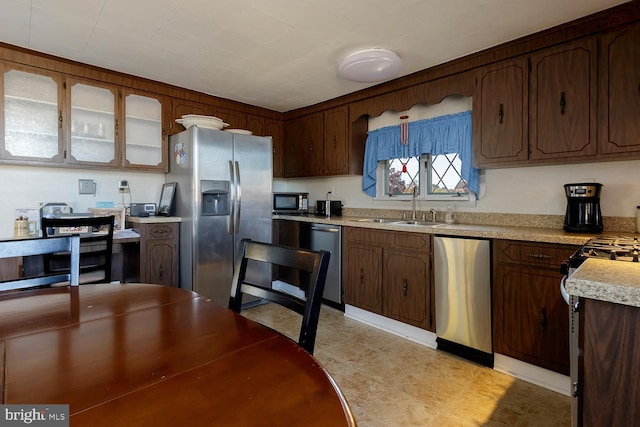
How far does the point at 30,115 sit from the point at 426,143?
3.49 metres

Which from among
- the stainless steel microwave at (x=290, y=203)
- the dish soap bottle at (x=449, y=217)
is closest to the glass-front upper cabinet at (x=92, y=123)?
the stainless steel microwave at (x=290, y=203)

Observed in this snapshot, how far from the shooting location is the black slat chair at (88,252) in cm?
188

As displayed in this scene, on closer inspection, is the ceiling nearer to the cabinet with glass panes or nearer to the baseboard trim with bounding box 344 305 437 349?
the cabinet with glass panes

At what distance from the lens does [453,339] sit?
2414mm

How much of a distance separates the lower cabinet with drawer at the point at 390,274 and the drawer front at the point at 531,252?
524mm

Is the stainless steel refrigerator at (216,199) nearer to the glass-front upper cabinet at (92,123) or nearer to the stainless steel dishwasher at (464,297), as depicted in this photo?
the glass-front upper cabinet at (92,123)

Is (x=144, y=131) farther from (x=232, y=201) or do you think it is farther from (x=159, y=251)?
(x=159, y=251)

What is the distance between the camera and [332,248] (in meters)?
3.34

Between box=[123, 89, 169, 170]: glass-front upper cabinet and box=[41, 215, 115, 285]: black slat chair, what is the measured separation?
33.6 inches

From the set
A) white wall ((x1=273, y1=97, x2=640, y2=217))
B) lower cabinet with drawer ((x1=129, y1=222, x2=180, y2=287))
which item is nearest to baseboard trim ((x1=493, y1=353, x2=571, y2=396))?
white wall ((x1=273, y1=97, x2=640, y2=217))

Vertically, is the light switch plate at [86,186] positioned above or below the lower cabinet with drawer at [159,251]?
above

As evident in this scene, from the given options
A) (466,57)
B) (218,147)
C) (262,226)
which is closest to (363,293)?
(262,226)

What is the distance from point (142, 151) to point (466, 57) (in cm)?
316

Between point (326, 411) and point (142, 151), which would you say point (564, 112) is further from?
point (142, 151)
